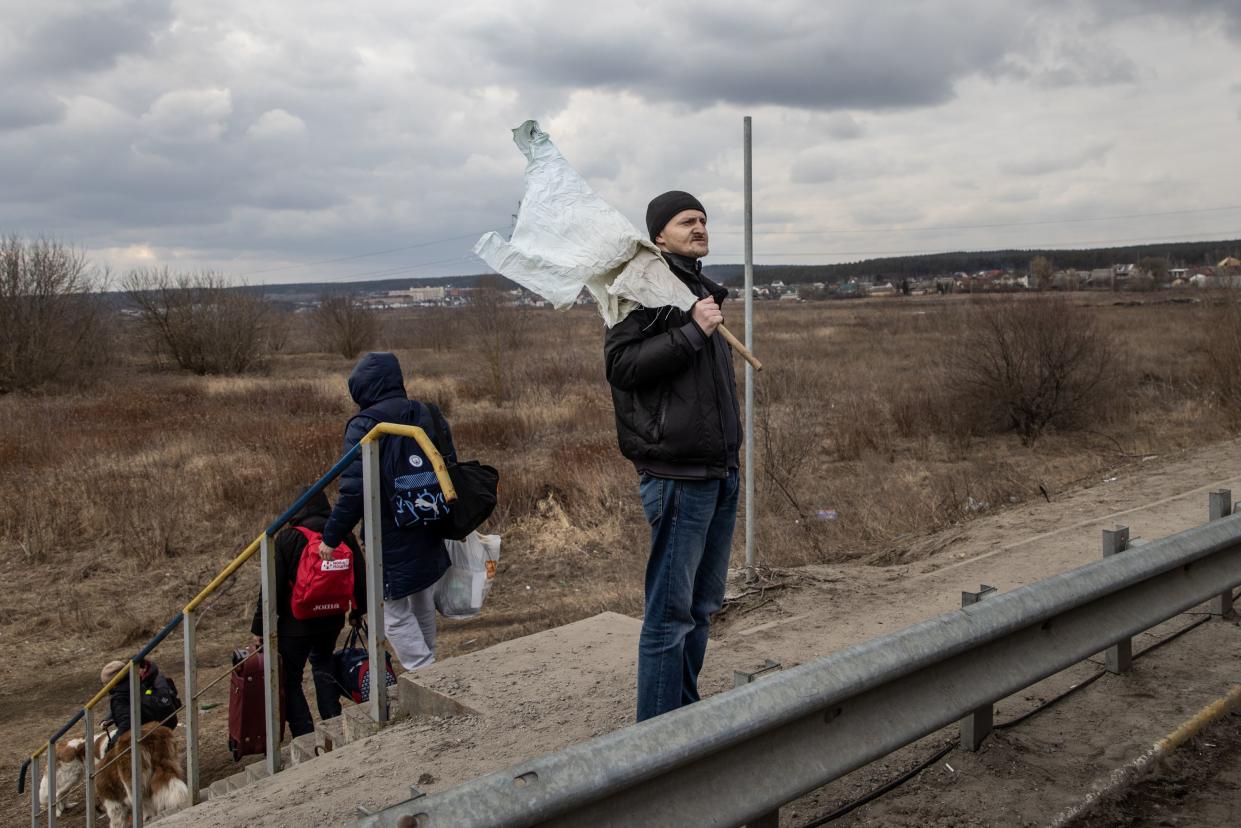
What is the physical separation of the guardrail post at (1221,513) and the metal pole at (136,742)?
5.08 m

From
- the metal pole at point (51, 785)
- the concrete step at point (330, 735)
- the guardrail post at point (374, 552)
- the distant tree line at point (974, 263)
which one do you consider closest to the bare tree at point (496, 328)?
the metal pole at point (51, 785)

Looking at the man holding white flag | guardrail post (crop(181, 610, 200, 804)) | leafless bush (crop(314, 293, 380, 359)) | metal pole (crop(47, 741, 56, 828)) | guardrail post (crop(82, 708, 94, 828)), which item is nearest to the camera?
the man holding white flag

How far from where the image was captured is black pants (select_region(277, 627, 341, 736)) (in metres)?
5.66

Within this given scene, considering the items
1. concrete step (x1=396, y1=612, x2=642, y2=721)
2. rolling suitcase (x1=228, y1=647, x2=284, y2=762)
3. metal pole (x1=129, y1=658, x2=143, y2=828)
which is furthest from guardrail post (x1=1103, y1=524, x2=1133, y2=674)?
metal pole (x1=129, y1=658, x2=143, y2=828)

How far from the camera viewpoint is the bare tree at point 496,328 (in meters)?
27.2

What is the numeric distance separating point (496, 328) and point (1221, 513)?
2423cm

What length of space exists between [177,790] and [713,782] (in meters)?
4.43

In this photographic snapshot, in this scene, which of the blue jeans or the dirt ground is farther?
the blue jeans

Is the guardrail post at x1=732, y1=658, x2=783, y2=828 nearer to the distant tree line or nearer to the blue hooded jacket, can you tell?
the blue hooded jacket

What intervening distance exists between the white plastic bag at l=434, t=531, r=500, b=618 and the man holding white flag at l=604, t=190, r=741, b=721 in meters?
2.01

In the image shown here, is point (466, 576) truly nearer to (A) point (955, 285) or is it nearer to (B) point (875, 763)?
(B) point (875, 763)

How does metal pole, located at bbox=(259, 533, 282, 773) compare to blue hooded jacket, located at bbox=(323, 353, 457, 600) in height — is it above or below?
below

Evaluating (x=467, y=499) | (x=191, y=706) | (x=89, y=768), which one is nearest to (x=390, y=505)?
(x=467, y=499)

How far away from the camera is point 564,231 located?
3350 mm
